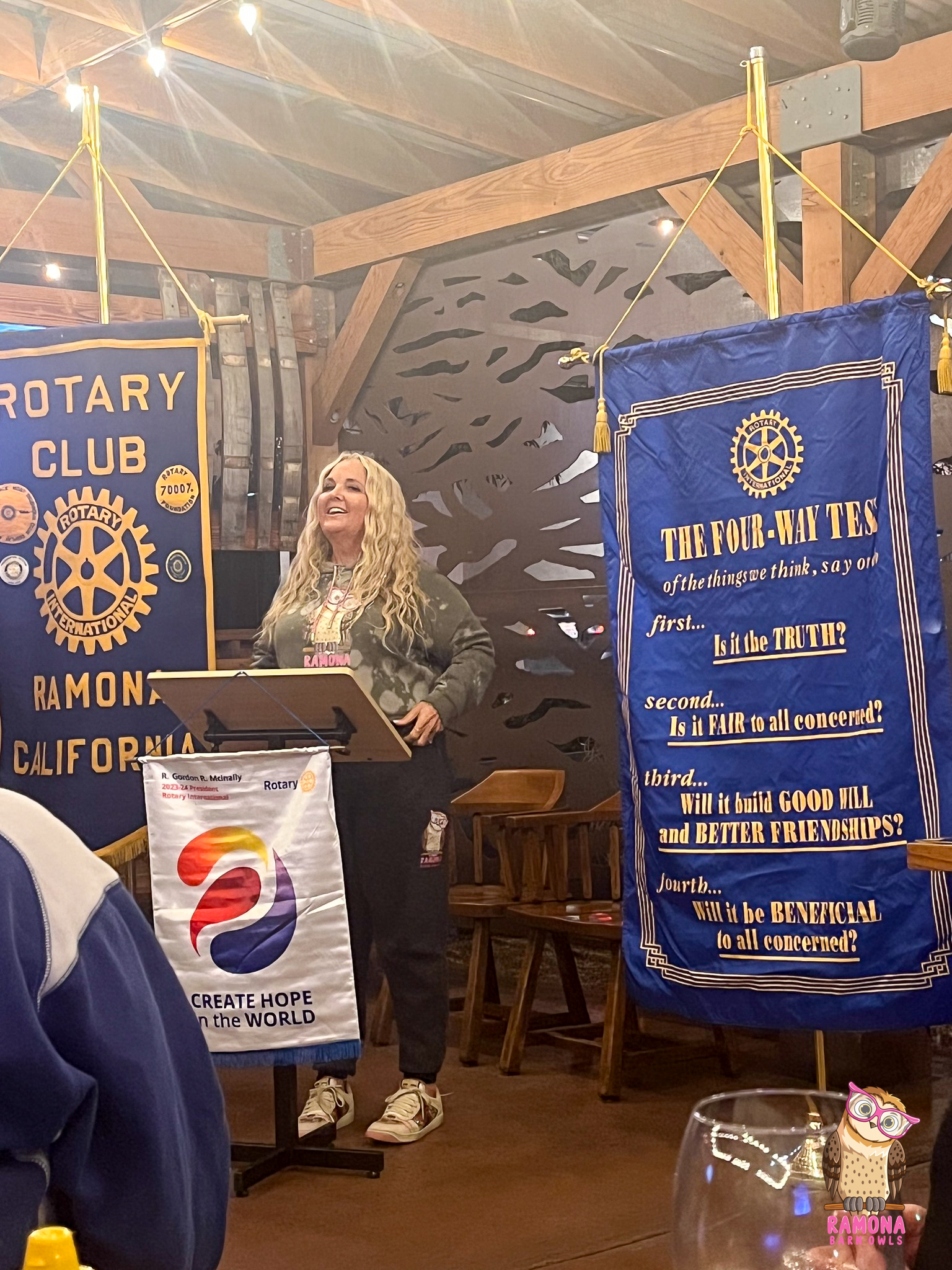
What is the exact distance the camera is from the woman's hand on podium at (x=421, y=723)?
142 inches

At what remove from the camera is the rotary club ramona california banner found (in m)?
3.20

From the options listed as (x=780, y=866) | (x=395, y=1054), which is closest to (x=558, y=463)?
(x=395, y=1054)

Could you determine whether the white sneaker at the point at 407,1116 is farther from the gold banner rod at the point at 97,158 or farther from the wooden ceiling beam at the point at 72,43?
the wooden ceiling beam at the point at 72,43

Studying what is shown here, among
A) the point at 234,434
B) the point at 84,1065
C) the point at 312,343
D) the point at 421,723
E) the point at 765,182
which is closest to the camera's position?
the point at 84,1065

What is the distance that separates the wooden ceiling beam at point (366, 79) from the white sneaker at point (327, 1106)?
10.4 ft

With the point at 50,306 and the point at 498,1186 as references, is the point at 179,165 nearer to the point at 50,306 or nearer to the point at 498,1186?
the point at 50,306

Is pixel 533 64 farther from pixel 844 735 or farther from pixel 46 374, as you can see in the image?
pixel 844 735

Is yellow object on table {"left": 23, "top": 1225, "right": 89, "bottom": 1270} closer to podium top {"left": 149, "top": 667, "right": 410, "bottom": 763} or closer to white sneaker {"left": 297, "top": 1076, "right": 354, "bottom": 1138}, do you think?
podium top {"left": 149, "top": 667, "right": 410, "bottom": 763}

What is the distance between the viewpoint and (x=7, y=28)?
15.5 ft

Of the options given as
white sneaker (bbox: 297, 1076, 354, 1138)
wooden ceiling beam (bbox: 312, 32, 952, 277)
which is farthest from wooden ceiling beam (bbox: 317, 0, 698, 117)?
white sneaker (bbox: 297, 1076, 354, 1138)

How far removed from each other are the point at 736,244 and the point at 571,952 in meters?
2.40

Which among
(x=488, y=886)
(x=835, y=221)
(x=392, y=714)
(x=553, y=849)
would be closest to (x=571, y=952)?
(x=553, y=849)

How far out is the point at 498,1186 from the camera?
345 centimetres

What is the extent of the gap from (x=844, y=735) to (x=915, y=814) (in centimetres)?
24
